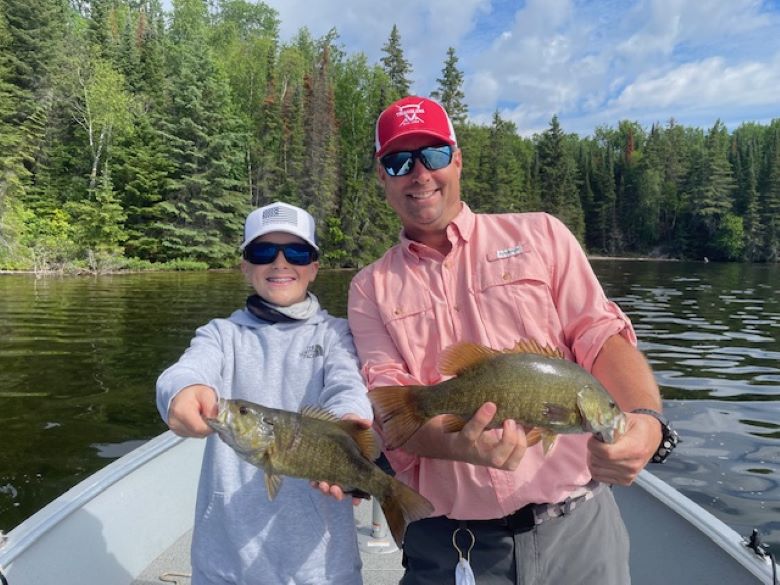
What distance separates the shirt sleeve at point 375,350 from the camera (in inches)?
94.8

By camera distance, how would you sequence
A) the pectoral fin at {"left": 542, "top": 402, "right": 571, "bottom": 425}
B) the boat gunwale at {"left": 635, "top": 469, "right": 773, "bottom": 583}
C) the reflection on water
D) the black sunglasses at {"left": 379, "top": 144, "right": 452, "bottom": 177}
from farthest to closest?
the reflection on water, the boat gunwale at {"left": 635, "top": 469, "right": 773, "bottom": 583}, the black sunglasses at {"left": 379, "top": 144, "right": 452, "bottom": 177}, the pectoral fin at {"left": 542, "top": 402, "right": 571, "bottom": 425}

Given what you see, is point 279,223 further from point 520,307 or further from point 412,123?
point 520,307

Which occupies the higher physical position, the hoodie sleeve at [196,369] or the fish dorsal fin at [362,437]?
the hoodie sleeve at [196,369]

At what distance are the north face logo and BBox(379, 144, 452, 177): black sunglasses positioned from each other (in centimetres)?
90

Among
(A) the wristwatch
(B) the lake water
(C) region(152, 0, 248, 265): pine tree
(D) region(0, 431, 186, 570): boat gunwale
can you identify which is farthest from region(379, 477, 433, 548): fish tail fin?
(C) region(152, 0, 248, 265): pine tree

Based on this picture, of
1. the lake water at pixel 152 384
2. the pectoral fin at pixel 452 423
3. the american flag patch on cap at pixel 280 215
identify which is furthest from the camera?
the lake water at pixel 152 384

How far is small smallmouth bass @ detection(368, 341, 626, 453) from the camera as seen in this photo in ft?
6.31

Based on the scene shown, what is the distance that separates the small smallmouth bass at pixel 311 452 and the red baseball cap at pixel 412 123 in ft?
3.85

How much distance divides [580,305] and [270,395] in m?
1.46

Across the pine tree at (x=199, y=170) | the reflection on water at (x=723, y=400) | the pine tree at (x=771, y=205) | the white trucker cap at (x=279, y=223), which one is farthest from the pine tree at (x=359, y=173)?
the pine tree at (x=771, y=205)

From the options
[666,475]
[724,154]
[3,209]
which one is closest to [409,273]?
[666,475]

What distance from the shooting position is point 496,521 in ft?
7.48

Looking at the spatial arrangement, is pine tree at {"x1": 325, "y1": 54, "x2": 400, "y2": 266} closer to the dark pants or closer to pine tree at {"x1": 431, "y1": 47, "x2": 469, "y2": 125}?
pine tree at {"x1": 431, "y1": 47, "x2": 469, "y2": 125}

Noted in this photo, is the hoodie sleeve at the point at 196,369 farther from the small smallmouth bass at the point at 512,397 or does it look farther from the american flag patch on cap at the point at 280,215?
the small smallmouth bass at the point at 512,397
